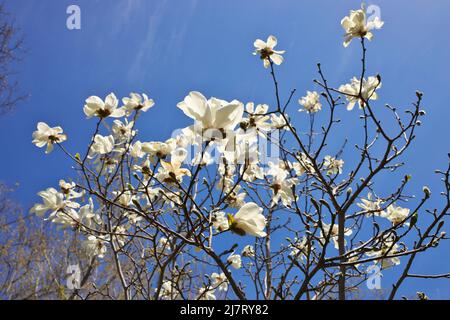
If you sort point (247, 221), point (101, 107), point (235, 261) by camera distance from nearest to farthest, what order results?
point (247, 221)
point (101, 107)
point (235, 261)

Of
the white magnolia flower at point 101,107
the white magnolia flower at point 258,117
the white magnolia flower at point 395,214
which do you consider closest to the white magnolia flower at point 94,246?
the white magnolia flower at point 101,107

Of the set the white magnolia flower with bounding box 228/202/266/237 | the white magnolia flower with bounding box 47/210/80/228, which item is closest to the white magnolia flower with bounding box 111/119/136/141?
the white magnolia flower with bounding box 47/210/80/228

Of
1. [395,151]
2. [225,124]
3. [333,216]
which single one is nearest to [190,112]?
[225,124]

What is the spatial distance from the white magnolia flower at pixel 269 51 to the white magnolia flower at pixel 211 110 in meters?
1.43

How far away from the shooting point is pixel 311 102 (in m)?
3.17

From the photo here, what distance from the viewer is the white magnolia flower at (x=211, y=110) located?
128 cm

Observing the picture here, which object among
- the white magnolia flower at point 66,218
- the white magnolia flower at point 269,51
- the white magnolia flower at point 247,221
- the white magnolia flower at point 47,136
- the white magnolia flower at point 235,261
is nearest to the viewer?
Answer: the white magnolia flower at point 247,221

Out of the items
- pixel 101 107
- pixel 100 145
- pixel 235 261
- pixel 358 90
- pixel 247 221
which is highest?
pixel 358 90

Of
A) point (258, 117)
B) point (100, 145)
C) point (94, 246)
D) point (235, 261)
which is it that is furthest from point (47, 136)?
point (235, 261)

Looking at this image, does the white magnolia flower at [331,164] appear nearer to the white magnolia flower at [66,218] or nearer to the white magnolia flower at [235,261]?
the white magnolia flower at [235,261]

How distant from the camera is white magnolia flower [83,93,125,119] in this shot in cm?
210

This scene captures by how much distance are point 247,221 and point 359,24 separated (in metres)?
1.75

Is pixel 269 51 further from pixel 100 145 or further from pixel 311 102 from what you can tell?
pixel 100 145

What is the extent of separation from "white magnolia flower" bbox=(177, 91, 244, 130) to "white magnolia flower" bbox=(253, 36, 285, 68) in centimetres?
143
